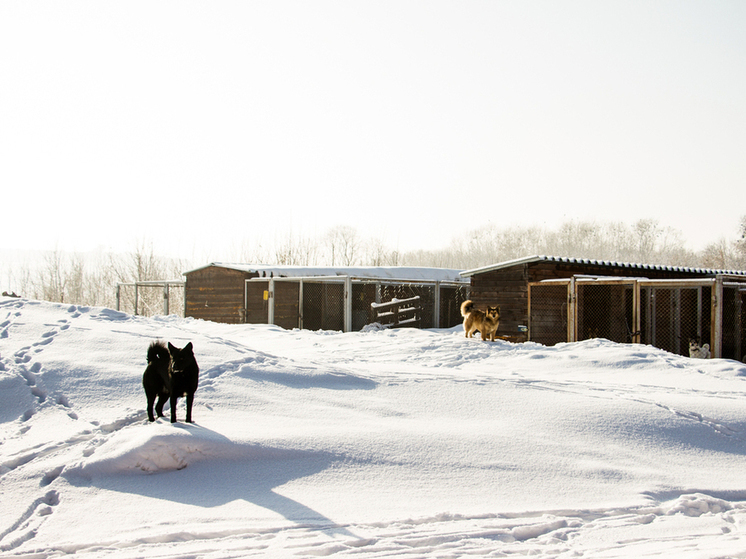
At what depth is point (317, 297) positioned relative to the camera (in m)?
21.1

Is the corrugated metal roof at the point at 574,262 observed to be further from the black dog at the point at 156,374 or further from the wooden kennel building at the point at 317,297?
the black dog at the point at 156,374

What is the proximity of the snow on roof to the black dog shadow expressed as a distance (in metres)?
14.2

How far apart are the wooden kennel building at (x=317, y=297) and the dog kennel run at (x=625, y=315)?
5.11 m

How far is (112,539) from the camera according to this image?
327 cm

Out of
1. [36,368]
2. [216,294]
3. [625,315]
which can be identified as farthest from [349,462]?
[216,294]

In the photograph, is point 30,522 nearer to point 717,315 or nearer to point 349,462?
point 349,462

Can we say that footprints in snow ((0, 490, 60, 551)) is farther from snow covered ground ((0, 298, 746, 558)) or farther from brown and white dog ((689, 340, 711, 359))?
brown and white dog ((689, 340, 711, 359))

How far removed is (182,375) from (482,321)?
886 centimetres

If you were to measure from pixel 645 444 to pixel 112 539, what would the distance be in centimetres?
455

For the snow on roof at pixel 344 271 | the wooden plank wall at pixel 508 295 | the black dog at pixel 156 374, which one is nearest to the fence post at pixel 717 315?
the wooden plank wall at pixel 508 295

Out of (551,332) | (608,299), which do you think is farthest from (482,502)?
(608,299)

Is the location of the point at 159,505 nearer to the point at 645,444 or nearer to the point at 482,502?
the point at 482,502

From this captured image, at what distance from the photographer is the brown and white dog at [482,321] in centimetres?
1256

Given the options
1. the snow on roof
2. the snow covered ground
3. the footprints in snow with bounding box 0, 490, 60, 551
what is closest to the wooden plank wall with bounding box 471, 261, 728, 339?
the snow on roof
